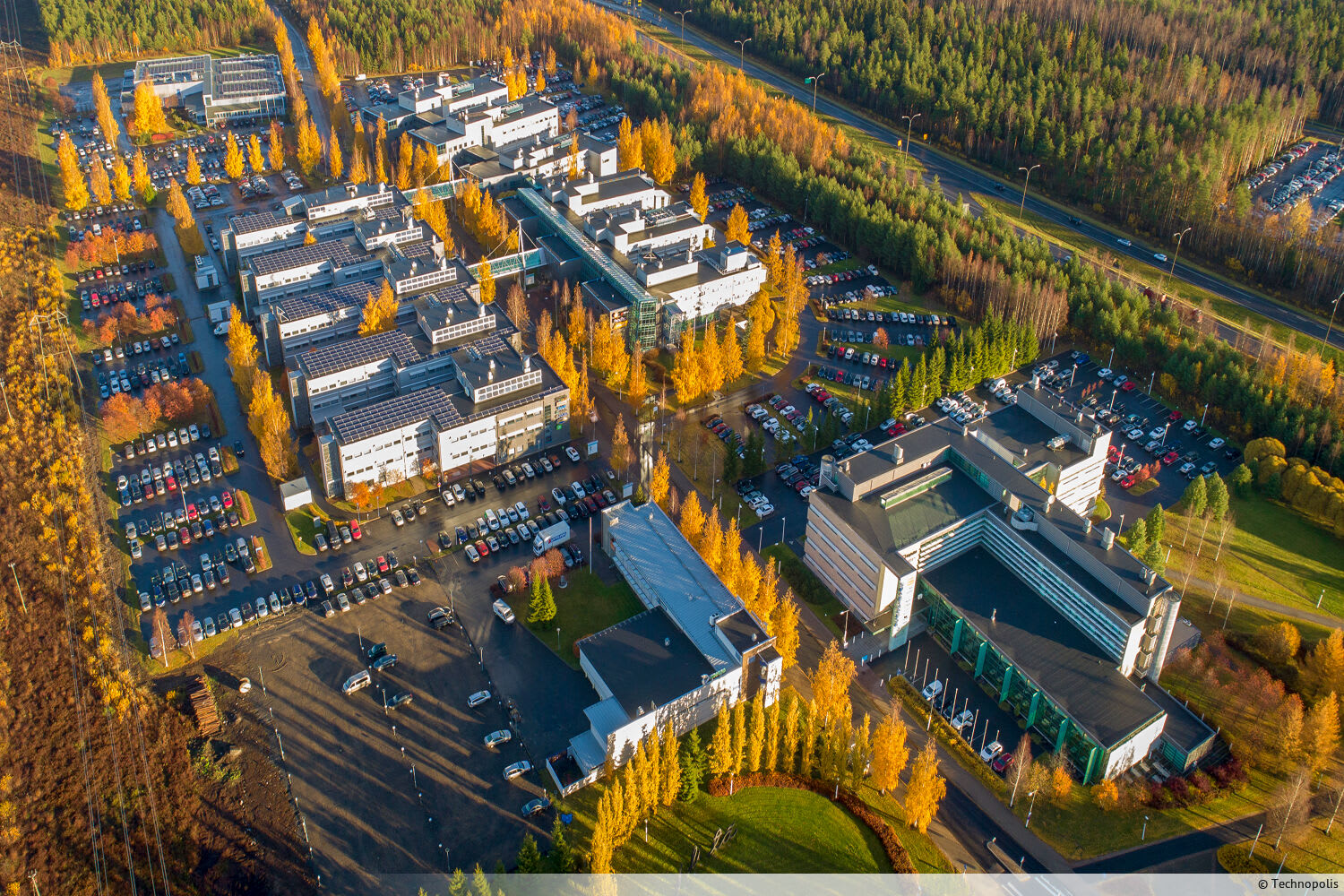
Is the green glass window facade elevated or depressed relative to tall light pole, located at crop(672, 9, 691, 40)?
depressed

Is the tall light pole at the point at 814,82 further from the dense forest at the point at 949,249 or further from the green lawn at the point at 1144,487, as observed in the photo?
the green lawn at the point at 1144,487

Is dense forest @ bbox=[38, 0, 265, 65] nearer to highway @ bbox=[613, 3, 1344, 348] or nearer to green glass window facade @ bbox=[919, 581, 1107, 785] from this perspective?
highway @ bbox=[613, 3, 1344, 348]

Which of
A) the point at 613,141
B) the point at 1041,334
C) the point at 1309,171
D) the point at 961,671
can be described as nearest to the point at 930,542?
the point at 961,671

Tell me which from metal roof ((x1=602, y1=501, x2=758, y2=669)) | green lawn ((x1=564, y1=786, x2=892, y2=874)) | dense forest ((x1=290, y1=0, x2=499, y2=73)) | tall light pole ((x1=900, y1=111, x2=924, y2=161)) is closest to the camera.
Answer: green lawn ((x1=564, y1=786, x2=892, y2=874))

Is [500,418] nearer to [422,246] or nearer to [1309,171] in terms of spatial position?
[422,246]

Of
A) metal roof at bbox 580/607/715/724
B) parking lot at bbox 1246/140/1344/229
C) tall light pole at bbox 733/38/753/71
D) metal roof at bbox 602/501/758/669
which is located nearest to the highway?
tall light pole at bbox 733/38/753/71

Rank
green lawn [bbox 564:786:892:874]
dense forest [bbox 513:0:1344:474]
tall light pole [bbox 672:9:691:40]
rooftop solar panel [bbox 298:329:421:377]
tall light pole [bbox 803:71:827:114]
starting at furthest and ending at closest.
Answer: tall light pole [bbox 672:9:691:40], tall light pole [bbox 803:71:827:114], dense forest [bbox 513:0:1344:474], rooftop solar panel [bbox 298:329:421:377], green lawn [bbox 564:786:892:874]

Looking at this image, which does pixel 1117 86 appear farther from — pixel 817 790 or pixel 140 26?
pixel 140 26
